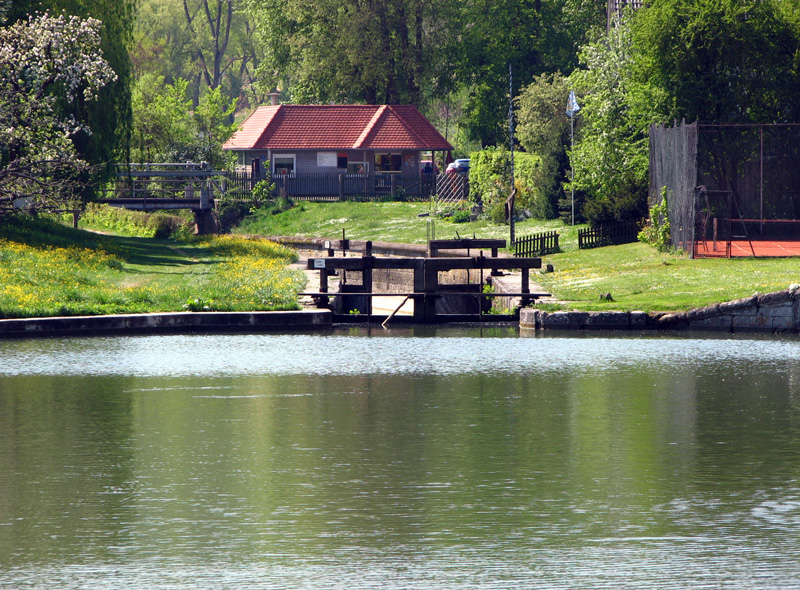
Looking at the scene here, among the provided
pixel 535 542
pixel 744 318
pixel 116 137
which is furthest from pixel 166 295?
pixel 535 542

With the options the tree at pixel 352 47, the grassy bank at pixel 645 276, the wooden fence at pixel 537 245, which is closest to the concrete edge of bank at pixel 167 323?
the grassy bank at pixel 645 276

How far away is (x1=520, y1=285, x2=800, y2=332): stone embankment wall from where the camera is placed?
2409 cm

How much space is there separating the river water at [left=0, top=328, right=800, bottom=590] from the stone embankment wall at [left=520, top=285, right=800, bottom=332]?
2889 millimetres

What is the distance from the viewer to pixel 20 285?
2772 cm

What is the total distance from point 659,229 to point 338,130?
37.2 metres

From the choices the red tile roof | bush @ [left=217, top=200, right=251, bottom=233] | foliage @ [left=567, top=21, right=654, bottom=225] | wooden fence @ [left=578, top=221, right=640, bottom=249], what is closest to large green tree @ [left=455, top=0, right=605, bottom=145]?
the red tile roof

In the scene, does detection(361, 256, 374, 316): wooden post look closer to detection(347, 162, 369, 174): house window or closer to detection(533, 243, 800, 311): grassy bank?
detection(533, 243, 800, 311): grassy bank

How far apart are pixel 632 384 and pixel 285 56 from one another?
59.4 meters

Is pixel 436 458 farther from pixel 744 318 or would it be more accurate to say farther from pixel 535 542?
pixel 744 318

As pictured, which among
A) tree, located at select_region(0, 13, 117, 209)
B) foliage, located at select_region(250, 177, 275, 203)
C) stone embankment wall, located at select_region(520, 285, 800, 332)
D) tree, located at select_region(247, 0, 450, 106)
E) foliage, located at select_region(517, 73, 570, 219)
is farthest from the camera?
tree, located at select_region(247, 0, 450, 106)

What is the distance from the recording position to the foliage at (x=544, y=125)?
47.7m

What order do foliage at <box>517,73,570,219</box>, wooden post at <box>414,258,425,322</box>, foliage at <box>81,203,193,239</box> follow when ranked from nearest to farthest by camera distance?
wooden post at <box>414,258,425,322</box> < foliage at <box>517,73,570,219</box> < foliage at <box>81,203,193,239</box>

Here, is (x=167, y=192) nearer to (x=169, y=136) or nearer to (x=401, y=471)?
(x=169, y=136)

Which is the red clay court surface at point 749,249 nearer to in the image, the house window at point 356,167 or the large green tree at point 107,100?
the large green tree at point 107,100
